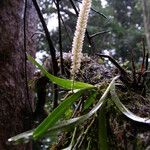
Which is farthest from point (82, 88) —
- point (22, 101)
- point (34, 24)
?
point (34, 24)

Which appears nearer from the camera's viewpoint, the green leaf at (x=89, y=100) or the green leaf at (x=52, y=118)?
the green leaf at (x=52, y=118)

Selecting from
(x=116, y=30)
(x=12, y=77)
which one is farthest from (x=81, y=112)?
(x=116, y=30)

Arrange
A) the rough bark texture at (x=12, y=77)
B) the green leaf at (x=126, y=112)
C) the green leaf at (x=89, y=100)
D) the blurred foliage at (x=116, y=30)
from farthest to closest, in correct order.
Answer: the blurred foliage at (x=116, y=30), the rough bark texture at (x=12, y=77), the green leaf at (x=89, y=100), the green leaf at (x=126, y=112)

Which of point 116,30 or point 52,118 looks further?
point 116,30

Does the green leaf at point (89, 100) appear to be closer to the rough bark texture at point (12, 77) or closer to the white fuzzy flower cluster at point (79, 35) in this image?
the white fuzzy flower cluster at point (79, 35)

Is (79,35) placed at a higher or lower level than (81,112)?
higher

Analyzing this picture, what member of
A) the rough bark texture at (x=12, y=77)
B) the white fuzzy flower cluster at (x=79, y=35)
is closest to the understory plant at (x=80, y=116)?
the white fuzzy flower cluster at (x=79, y=35)

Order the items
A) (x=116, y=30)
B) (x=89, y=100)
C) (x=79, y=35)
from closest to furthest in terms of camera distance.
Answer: (x=79, y=35) < (x=89, y=100) < (x=116, y=30)

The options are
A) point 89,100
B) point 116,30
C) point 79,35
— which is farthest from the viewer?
point 116,30

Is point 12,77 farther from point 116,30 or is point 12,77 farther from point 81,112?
point 116,30
